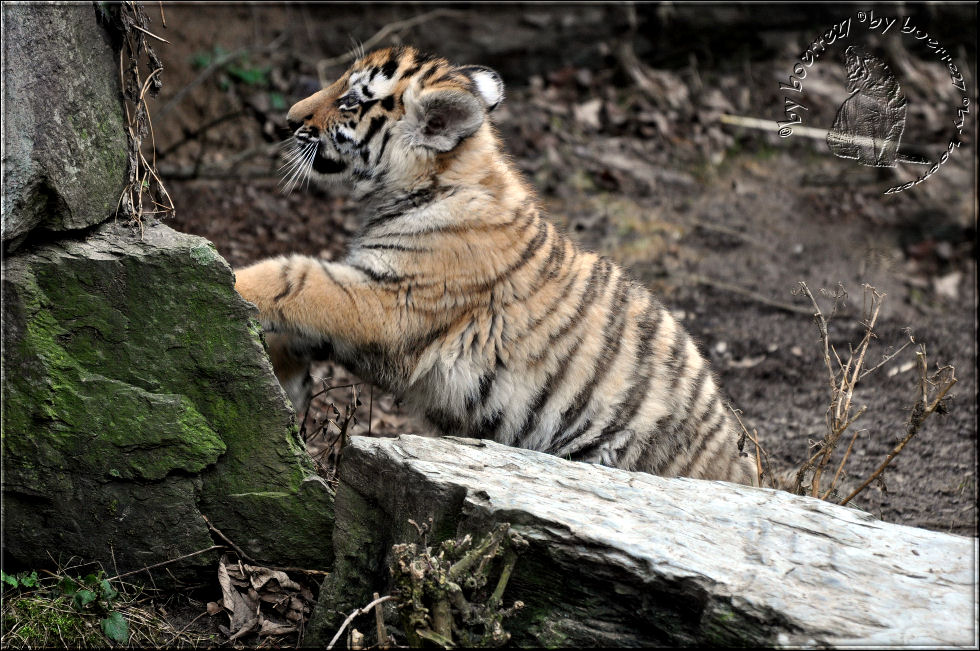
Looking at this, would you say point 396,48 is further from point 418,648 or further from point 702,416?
point 418,648

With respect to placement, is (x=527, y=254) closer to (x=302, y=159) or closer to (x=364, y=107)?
(x=364, y=107)

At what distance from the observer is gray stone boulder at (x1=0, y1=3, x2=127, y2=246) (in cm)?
265

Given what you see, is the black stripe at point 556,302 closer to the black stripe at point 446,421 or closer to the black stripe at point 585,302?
the black stripe at point 585,302

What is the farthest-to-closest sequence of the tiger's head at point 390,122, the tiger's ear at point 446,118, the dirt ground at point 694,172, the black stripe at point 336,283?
the dirt ground at point 694,172, the tiger's head at point 390,122, the tiger's ear at point 446,118, the black stripe at point 336,283

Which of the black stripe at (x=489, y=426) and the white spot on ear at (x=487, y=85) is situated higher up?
the white spot on ear at (x=487, y=85)

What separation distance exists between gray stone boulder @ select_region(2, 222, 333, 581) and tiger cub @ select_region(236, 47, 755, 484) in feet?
1.86

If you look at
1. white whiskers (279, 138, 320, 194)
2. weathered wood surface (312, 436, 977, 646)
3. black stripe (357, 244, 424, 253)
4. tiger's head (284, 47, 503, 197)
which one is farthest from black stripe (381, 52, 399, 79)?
weathered wood surface (312, 436, 977, 646)

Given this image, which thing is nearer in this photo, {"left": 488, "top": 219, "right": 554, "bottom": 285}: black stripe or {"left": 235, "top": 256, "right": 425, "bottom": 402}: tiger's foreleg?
{"left": 235, "top": 256, "right": 425, "bottom": 402}: tiger's foreleg

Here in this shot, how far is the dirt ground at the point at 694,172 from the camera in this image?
6.38 meters

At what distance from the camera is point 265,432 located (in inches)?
124

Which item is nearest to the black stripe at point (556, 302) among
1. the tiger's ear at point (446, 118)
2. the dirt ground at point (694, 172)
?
the tiger's ear at point (446, 118)

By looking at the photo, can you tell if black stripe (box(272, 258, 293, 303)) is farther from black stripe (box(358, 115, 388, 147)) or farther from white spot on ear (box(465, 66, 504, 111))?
white spot on ear (box(465, 66, 504, 111))

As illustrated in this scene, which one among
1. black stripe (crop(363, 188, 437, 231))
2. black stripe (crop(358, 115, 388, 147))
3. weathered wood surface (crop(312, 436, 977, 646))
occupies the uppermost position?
black stripe (crop(358, 115, 388, 147))

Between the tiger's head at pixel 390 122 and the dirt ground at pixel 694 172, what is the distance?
1634 mm
